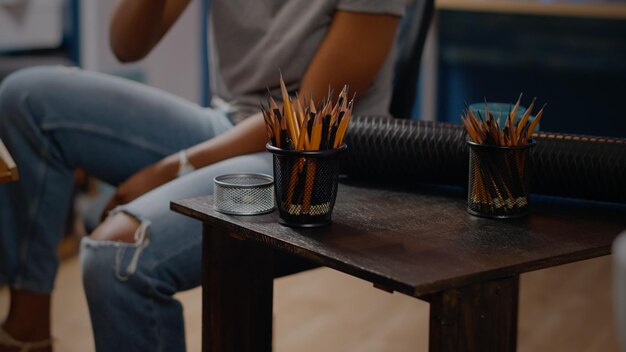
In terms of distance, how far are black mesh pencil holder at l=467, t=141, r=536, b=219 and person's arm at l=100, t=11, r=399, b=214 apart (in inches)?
19.4

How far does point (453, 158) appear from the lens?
1.13 m

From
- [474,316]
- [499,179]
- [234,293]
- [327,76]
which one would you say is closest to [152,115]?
[327,76]

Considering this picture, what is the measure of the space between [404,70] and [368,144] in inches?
18.9

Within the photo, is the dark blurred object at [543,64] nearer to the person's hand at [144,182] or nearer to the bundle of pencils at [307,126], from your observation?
the person's hand at [144,182]

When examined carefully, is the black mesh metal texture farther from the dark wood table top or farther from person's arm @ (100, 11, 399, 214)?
person's arm @ (100, 11, 399, 214)

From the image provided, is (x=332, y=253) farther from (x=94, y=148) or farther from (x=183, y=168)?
(x=94, y=148)

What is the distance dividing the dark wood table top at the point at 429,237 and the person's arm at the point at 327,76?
0.38 m

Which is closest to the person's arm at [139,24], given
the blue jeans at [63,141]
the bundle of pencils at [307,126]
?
the blue jeans at [63,141]

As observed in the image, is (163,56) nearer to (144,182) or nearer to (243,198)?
(144,182)

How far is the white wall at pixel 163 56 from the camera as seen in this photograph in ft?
10.4

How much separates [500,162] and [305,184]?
210 mm

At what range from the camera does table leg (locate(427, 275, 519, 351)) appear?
844 millimetres

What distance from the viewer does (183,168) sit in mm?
1496

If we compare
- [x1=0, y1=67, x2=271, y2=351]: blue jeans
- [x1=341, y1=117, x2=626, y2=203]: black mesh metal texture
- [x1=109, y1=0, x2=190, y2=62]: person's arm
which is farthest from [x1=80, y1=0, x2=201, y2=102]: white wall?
[x1=341, y1=117, x2=626, y2=203]: black mesh metal texture
